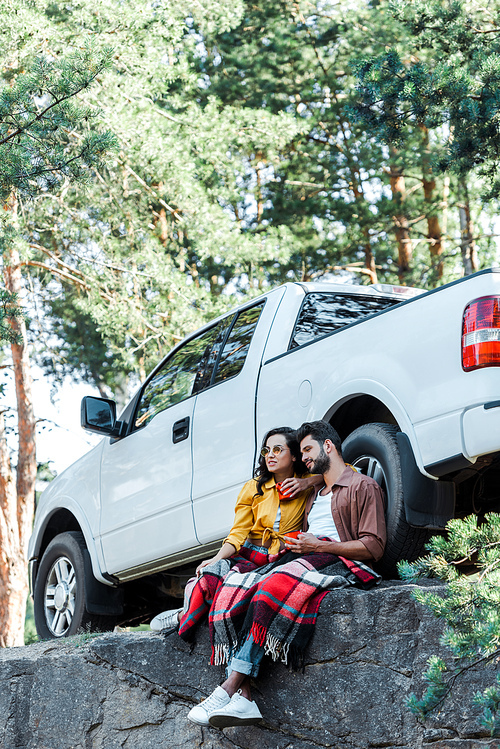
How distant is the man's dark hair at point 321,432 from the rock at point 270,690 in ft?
2.40

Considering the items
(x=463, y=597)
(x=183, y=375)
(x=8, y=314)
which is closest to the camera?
(x=463, y=597)

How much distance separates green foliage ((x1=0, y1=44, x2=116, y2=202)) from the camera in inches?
250

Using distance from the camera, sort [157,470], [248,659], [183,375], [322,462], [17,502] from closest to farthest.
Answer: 1. [248,659]
2. [322,462]
3. [157,470]
4. [183,375]
5. [17,502]

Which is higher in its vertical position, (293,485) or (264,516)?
(293,485)

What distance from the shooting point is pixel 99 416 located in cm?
636

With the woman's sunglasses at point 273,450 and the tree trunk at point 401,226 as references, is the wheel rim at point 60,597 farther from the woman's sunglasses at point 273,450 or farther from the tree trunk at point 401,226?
the tree trunk at point 401,226

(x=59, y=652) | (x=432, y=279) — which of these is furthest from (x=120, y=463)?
(x=432, y=279)

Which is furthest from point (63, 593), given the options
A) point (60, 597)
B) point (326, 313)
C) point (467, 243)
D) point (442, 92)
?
point (467, 243)

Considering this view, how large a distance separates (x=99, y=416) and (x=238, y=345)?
1.28 metres

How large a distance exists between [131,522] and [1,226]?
13.2 ft

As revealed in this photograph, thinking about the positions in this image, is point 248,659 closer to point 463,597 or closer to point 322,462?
point 322,462

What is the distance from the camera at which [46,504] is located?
7102 mm

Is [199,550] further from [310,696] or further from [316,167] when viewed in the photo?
[316,167]

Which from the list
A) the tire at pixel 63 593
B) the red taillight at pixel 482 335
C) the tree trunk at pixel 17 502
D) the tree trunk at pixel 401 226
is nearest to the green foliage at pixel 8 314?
the tire at pixel 63 593
